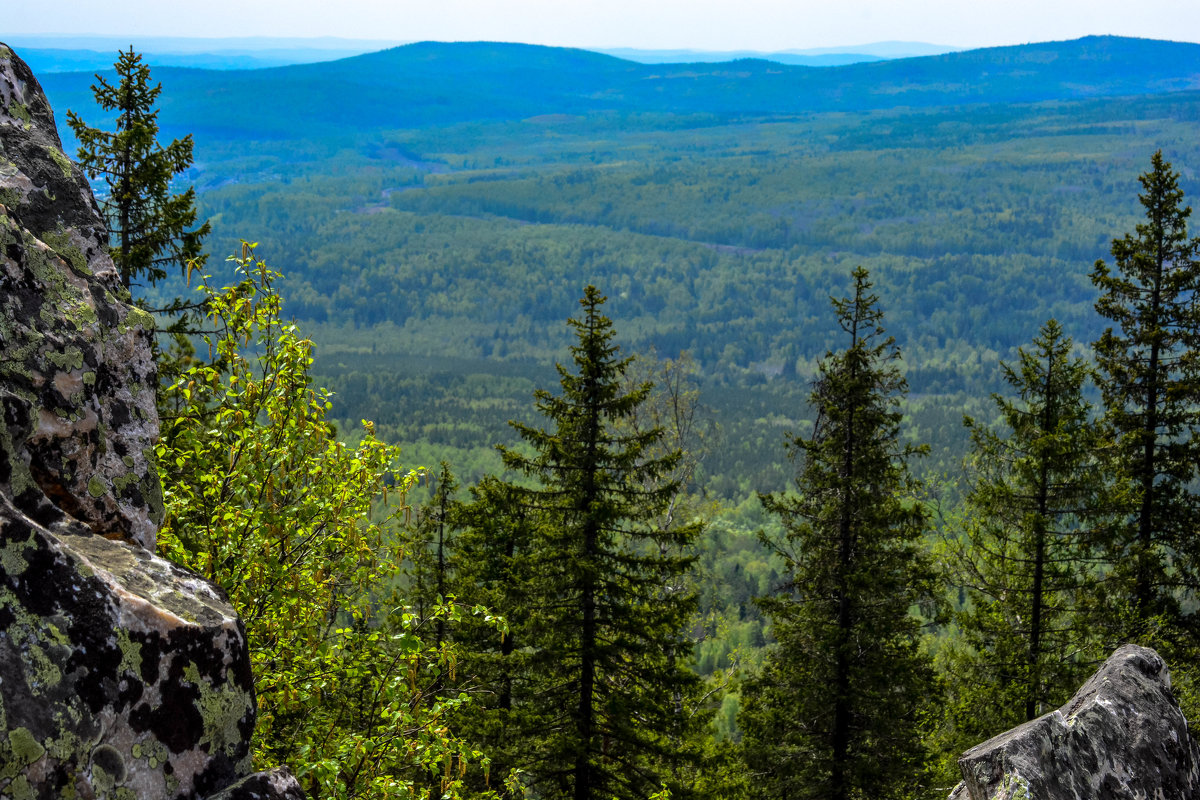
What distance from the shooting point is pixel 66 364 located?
5883mm

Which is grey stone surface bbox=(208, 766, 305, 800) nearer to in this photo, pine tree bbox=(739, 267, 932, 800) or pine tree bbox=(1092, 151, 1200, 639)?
pine tree bbox=(739, 267, 932, 800)

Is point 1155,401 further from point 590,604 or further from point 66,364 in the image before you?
point 66,364

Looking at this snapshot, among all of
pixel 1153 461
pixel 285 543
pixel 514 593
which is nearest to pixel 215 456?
pixel 285 543

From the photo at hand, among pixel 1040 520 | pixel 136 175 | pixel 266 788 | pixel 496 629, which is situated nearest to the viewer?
pixel 266 788

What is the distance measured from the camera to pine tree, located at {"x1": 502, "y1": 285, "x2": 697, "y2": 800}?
1612 cm

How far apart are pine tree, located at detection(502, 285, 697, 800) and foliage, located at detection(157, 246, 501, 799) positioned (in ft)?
24.3

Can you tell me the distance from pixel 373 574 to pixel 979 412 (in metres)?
189

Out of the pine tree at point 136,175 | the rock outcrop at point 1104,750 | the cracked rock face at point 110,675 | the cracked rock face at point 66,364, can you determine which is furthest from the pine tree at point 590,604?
the cracked rock face at point 110,675

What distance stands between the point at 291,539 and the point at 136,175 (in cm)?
1293

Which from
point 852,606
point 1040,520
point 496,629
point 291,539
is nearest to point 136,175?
point 496,629

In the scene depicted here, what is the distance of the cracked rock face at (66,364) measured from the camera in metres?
5.56

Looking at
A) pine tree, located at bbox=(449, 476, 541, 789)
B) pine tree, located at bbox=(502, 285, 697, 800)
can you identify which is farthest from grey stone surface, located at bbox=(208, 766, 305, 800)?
pine tree, located at bbox=(502, 285, 697, 800)

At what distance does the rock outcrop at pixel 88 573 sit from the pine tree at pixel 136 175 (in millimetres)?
11901

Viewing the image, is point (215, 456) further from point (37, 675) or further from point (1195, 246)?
point (1195, 246)
